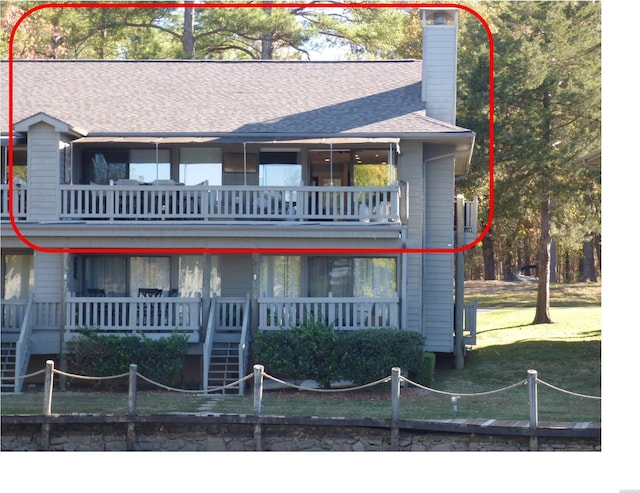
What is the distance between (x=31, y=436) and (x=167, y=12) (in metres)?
28.0

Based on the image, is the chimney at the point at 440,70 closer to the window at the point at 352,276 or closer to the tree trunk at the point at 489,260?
the window at the point at 352,276

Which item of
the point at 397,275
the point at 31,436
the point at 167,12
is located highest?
the point at 167,12

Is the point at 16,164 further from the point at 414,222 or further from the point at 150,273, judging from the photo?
the point at 414,222

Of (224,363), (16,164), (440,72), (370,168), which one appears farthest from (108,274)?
(440,72)

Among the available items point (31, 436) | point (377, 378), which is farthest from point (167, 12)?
point (31, 436)

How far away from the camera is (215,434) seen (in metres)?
18.2

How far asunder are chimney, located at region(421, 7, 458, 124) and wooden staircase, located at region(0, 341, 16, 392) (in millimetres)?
11957

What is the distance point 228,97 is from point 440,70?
575cm

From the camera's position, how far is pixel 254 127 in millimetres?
25938

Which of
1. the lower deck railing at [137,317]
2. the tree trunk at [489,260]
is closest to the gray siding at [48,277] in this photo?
the lower deck railing at [137,317]

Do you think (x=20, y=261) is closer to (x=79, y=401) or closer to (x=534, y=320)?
(x=79, y=401)

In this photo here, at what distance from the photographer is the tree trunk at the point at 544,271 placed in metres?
35.9

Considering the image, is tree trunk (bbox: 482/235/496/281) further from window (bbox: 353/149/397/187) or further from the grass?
window (bbox: 353/149/397/187)

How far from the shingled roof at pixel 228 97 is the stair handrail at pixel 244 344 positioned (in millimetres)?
4253
